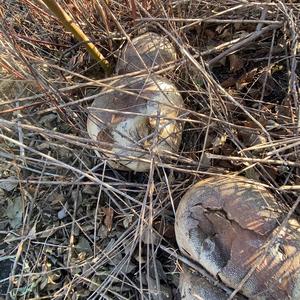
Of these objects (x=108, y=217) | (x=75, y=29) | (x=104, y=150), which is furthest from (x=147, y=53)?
(x=108, y=217)

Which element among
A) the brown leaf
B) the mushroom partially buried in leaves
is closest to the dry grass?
the brown leaf

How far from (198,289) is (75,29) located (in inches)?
48.4

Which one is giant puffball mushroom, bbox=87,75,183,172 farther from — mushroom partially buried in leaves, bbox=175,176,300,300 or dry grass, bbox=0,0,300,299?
Result: mushroom partially buried in leaves, bbox=175,176,300,300

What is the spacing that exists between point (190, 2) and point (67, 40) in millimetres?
739

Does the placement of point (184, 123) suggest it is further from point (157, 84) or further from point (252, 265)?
point (252, 265)

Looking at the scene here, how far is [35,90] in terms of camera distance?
2541mm

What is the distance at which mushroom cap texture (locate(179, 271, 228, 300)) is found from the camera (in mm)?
1716

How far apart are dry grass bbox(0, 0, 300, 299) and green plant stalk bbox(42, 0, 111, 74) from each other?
0.06 meters

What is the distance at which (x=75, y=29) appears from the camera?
2.11 metres

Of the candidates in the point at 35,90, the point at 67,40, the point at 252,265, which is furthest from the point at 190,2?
the point at 252,265

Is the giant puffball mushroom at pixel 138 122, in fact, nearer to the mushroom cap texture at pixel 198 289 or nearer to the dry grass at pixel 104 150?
the dry grass at pixel 104 150

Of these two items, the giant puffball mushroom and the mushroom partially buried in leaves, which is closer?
the mushroom partially buried in leaves

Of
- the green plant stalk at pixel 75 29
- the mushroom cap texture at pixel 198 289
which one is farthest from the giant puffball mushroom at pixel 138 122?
the mushroom cap texture at pixel 198 289

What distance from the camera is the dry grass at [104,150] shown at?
203 centimetres
